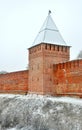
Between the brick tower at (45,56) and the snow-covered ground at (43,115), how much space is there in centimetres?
198

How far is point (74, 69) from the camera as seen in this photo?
17656mm

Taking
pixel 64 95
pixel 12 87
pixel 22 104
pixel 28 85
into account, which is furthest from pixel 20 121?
pixel 12 87

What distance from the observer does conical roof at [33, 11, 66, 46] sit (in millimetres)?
20638

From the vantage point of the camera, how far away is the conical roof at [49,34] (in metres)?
20.6

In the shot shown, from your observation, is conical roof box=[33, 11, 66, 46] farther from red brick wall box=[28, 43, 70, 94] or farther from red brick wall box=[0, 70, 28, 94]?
red brick wall box=[0, 70, 28, 94]

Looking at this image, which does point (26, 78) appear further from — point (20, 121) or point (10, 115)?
point (20, 121)

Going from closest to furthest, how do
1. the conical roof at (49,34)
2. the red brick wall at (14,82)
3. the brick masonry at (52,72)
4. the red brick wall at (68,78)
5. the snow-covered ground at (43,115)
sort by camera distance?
the snow-covered ground at (43,115), the red brick wall at (68,78), the brick masonry at (52,72), the conical roof at (49,34), the red brick wall at (14,82)

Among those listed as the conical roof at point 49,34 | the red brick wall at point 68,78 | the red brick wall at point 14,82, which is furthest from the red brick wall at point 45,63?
the red brick wall at point 14,82

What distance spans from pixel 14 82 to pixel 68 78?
8733 mm

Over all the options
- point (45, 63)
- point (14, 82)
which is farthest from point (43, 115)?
point (14, 82)

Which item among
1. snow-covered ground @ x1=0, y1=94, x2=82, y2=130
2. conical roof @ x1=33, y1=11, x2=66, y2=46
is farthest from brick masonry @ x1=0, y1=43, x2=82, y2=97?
snow-covered ground @ x1=0, y1=94, x2=82, y2=130

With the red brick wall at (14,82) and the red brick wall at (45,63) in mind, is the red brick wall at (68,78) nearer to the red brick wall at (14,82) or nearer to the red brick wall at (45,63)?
the red brick wall at (45,63)

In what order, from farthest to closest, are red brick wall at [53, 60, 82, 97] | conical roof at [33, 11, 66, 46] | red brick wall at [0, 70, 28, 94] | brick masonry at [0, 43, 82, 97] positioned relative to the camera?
1. red brick wall at [0, 70, 28, 94]
2. conical roof at [33, 11, 66, 46]
3. brick masonry at [0, 43, 82, 97]
4. red brick wall at [53, 60, 82, 97]

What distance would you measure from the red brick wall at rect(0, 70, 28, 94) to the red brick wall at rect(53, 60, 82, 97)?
465 cm
